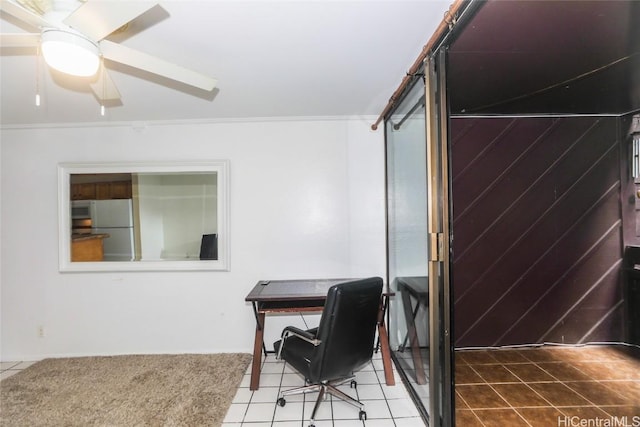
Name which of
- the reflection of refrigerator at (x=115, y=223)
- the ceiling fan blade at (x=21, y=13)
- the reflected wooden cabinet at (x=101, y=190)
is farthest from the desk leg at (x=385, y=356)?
the reflected wooden cabinet at (x=101, y=190)

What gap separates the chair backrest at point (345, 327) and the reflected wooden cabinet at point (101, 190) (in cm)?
264

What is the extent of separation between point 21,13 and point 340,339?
2.23m

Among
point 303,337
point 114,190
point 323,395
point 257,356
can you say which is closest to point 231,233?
point 257,356

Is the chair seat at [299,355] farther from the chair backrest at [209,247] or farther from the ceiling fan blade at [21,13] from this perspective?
the ceiling fan blade at [21,13]

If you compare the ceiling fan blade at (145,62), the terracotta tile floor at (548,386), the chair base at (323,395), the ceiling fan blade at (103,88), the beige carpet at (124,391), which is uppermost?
the ceiling fan blade at (103,88)

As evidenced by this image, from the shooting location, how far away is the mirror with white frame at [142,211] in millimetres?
3078

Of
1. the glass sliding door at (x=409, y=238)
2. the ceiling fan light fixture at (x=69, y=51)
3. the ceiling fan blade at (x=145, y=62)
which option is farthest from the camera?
the glass sliding door at (x=409, y=238)

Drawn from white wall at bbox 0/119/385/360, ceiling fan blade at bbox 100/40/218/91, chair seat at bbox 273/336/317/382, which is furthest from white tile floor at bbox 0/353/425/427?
ceiling fan blade at bbox 100/40/218/91

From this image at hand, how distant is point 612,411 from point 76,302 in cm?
476

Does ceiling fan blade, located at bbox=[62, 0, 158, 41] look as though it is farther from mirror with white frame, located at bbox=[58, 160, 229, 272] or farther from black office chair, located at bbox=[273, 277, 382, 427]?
mirror with white frame, located at bbox=[58, 160, 229, 272]

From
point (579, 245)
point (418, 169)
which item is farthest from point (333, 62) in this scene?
point (579, 245)

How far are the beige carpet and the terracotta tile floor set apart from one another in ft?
6.17

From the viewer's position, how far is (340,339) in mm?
1914

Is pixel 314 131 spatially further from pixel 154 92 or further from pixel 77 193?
pixel 77 193
